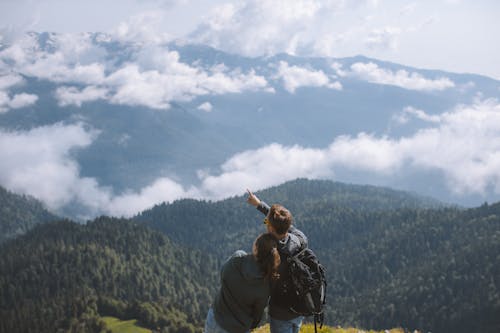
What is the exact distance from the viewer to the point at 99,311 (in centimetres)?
17875

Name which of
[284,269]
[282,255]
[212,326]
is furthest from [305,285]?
[212,326]

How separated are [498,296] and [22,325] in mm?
190926

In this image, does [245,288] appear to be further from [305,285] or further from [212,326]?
[212,326]

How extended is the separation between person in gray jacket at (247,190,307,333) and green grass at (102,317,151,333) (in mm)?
161451

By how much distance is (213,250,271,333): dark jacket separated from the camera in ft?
40.4

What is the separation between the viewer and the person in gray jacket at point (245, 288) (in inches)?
477

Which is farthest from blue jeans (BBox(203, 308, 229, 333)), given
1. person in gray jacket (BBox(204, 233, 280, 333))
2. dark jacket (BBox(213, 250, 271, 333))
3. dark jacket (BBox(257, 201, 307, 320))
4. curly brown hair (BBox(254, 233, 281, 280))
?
curly brown hair (BBox(254, 233, 281, 280))

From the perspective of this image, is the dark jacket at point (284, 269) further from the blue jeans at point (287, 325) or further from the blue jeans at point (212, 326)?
the blue jeans at point (212, 326)

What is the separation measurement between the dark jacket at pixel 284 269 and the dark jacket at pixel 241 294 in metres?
0.67

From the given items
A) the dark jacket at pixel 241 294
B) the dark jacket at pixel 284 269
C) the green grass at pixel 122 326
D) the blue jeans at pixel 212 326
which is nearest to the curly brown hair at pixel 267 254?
the dark jacket at pixel 241 294

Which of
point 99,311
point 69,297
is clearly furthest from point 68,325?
point 69,297

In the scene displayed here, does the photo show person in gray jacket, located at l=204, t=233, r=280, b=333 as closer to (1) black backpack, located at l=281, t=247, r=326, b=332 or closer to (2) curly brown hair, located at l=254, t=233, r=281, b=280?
(2) curly brown hair, located at l=254, t=233, r=281, b=280

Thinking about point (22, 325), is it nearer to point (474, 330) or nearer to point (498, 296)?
point (474, 330)

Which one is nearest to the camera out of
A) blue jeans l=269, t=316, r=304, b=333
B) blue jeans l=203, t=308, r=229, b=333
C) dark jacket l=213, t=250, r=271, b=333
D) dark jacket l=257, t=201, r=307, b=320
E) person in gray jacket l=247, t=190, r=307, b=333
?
dark jacket l=213, t=250, r=271, b=333
